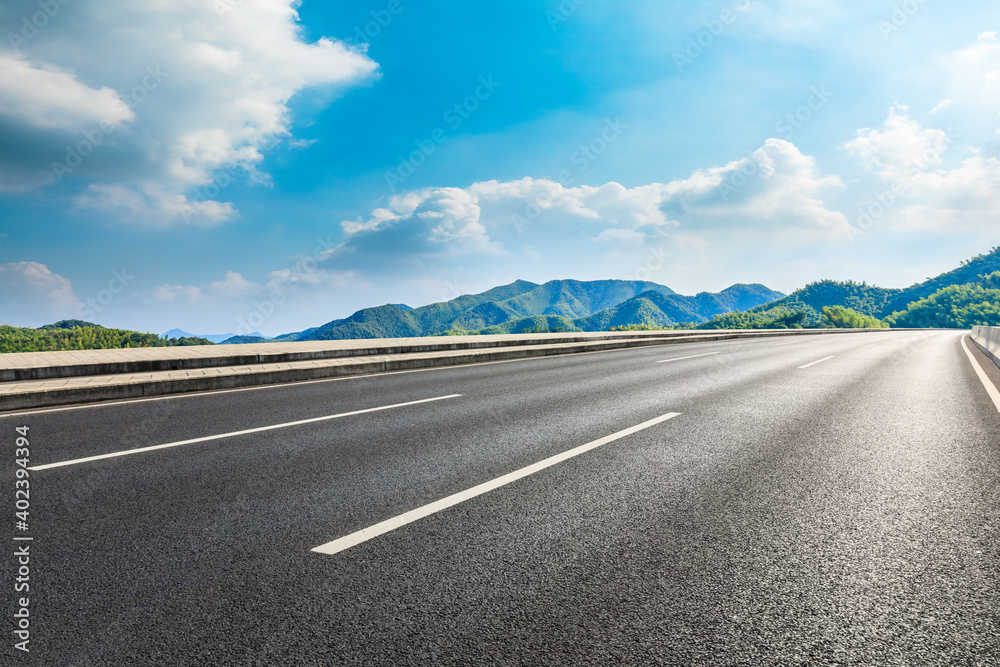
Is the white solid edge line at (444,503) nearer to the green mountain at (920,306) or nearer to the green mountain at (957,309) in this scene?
the green mountain at (920,306)

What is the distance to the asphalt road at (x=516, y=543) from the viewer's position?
2.05 m

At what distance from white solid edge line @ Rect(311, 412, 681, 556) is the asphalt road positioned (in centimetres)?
6

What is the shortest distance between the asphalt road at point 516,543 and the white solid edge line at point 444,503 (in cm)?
6

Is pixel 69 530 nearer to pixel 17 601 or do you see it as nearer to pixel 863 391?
pixel 17 601

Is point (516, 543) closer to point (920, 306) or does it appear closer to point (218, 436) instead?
point (218, 436)

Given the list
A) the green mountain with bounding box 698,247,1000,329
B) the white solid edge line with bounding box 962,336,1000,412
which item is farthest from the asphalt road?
the green mountain with bounding box 698,247,1000,329

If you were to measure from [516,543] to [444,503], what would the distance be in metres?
0.80

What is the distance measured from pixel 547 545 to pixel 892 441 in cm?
475

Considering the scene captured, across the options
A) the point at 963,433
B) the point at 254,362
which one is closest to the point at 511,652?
the point at 963,433

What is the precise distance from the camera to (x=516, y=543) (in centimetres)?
292

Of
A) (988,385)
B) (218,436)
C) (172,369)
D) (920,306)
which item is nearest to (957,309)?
(920,306)

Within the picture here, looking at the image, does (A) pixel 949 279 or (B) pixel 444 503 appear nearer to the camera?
(B) pixel 444 503

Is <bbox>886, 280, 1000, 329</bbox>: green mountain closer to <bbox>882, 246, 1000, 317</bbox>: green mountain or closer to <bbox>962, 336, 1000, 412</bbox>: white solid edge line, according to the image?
<bbox>882, 246, 1000, 317</bbox>: green mountain

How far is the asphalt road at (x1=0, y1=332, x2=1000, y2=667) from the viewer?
80.7 inches
